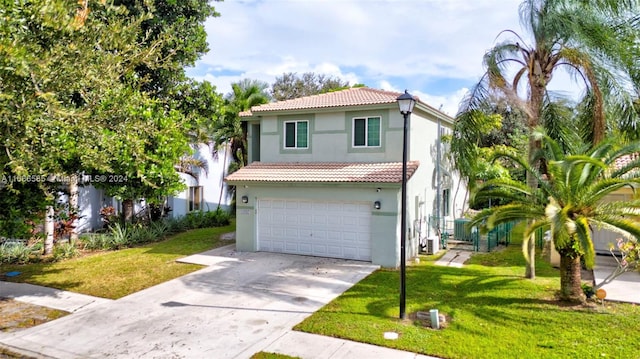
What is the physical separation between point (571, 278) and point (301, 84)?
37.1m

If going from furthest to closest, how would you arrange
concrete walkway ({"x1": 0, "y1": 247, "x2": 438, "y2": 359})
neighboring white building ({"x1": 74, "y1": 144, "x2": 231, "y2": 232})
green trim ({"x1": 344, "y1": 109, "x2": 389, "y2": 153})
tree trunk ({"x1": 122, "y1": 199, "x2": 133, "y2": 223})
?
neighboring white building ({"x1": 74, "y1": 144, "x2": 231, "y2": 232}) → tree trunk ({"x1": 122, "y1": 199, "x2": 133, "y2": 223}) → green trim ({"x1": 344, "y1": 109, "x2": 389, "y2": 153}) → concrete walkway ({"x1": 0, "y1": 247, "x2": 438, "y2": 359})

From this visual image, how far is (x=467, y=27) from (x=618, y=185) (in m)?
7.53

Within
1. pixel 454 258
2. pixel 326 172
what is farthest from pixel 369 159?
pixel 454 258

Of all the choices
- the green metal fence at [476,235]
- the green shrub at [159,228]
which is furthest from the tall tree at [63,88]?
the green metal fence at [476,235]

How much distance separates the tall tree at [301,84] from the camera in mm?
43500

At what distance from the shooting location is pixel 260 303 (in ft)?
34.4

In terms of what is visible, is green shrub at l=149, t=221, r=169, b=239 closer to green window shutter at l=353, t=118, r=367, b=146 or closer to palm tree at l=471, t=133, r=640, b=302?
green window shutter at l=353, t=118, r=367, b=146

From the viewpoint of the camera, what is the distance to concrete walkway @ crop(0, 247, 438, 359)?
784 centimetres

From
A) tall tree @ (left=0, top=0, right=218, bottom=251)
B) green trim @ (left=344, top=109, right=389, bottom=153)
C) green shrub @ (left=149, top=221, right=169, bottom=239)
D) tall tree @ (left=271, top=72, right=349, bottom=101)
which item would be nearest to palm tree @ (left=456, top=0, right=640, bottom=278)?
green trim @ (left=344, top=109, right=389, bottom=153)

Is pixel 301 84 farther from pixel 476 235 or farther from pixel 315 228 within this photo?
pixel 315 228

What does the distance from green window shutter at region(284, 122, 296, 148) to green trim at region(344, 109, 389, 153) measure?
2.45 m

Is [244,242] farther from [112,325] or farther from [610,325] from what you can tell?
[610,325]

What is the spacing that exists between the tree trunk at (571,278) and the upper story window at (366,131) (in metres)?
7.63

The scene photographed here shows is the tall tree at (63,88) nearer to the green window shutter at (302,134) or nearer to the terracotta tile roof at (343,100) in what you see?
the terracotta tile roof at (343,100)
